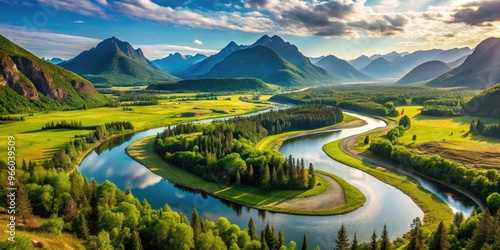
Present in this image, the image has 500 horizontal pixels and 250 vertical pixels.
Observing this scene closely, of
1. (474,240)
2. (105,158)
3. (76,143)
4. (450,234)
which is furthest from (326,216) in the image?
(76,143)

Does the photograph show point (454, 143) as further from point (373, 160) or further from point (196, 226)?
point (196, 226)

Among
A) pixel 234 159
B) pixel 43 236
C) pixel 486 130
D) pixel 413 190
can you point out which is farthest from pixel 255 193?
pixel 486 130

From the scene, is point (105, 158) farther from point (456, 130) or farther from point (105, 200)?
point (456, 130)

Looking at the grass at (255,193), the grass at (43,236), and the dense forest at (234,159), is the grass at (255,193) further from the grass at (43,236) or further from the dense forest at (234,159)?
the grass at (43,236)

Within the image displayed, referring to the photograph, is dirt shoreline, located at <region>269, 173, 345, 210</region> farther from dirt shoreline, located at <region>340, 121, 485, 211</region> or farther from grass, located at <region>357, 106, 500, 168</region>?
grass, located at <region>357, 106, 500, 168</region>

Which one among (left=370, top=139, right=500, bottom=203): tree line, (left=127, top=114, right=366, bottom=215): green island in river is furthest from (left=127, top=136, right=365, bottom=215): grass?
(left=370, top=139, right=500, bottom=203): tree line

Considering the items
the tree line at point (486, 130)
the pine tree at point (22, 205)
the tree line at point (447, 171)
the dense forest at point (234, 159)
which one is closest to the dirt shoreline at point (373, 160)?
the tree line at point (447, 171)
